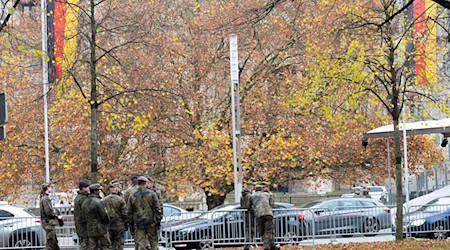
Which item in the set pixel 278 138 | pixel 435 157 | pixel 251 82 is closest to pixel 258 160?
pixel 278 138

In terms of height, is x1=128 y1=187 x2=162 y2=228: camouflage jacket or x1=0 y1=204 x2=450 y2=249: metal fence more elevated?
x1=128 y1=187 x2=162 y2=228: camouflage jacket

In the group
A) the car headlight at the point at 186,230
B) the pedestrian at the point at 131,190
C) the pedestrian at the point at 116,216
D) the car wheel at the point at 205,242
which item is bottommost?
the car wheel at the point at 205,242

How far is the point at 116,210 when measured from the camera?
67.5ft

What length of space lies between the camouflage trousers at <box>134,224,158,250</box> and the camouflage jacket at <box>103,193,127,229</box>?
0.97m

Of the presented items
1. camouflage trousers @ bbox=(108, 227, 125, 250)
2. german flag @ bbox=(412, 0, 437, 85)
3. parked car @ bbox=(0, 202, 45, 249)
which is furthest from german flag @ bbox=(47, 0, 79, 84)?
german flag @ bbox=(412, 0, 437, 85)

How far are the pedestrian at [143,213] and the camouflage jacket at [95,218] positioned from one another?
0.77 m

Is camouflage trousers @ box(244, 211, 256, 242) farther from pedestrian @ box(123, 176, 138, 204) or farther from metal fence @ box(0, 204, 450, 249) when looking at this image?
pedestrian @ box(123, 176, 138, 204)

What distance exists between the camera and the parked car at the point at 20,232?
2502 cm

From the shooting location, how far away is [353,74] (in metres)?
23.9

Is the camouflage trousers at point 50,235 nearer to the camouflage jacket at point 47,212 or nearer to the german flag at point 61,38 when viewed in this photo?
the camouflage jacket at point 47,212

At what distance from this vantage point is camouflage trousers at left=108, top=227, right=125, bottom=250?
2072 centimetres

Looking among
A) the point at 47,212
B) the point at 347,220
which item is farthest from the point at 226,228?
the point at 47,212

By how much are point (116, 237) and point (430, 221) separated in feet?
34.4

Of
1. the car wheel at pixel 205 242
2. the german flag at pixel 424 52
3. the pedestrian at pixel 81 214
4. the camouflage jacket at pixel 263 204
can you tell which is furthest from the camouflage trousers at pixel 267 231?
the german flag at pixel 424 52
